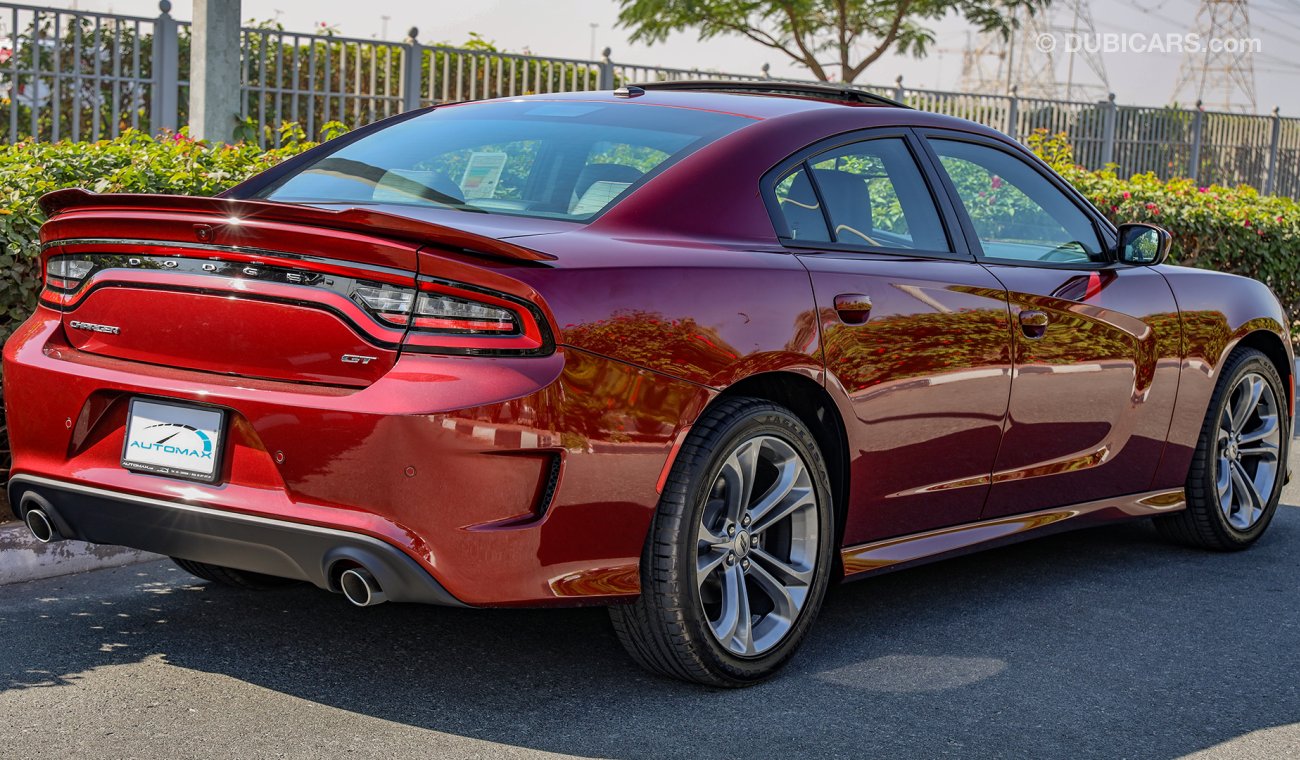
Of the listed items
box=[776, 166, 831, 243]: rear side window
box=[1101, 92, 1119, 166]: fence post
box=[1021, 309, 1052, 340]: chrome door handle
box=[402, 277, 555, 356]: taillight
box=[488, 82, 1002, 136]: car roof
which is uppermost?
box=[1101, 92, 1119, 166]: fence post

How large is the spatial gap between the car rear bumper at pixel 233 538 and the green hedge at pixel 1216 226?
906 centimetres

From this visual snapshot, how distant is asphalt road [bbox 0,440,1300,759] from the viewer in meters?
3.81

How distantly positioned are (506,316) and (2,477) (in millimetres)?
2954

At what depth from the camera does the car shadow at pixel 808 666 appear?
12.9 ft

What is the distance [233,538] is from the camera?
3682 mm

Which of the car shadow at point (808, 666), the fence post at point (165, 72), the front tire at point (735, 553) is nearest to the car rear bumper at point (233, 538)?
the car shadow at point (808, 666)

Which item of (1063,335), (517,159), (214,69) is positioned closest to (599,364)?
(517,159)

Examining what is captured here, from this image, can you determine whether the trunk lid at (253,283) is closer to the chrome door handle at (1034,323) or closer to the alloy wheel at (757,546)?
the alloy wheel at (757,546)

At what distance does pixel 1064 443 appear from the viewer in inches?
208

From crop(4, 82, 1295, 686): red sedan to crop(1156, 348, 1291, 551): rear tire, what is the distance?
0.76 meters

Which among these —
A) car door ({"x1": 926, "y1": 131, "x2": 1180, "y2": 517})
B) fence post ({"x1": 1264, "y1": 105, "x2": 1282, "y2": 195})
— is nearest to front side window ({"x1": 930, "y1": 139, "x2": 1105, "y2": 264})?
car door ({"x1": 926, "y1": 131, "x2": 1180, "y2": 517})

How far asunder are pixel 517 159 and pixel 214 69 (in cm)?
621

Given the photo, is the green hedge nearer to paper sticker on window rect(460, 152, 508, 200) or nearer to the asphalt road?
the asphalt road

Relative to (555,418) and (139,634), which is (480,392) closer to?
(555,418)
